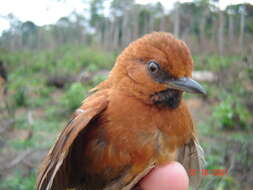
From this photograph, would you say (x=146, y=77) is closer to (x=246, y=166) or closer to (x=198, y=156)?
(x=198, y=156)

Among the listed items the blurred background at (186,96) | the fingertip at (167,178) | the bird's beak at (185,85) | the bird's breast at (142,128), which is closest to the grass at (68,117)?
the blurred background at (186,96)

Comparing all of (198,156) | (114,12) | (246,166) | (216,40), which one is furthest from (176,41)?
(114,12)

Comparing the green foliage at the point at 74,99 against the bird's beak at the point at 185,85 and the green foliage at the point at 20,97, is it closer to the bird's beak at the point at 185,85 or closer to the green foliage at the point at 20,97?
the green foliage at the point at 20,97

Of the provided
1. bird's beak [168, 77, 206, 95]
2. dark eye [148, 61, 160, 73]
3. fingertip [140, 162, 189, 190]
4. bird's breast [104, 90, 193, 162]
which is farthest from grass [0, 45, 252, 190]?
dark eye [148, 61, 160, 73]

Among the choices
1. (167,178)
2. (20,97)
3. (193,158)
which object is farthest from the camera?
(20,97)

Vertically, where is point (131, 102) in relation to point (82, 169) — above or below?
above

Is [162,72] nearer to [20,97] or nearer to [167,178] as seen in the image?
[167,178]

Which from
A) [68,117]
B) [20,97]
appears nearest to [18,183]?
[68,117]
